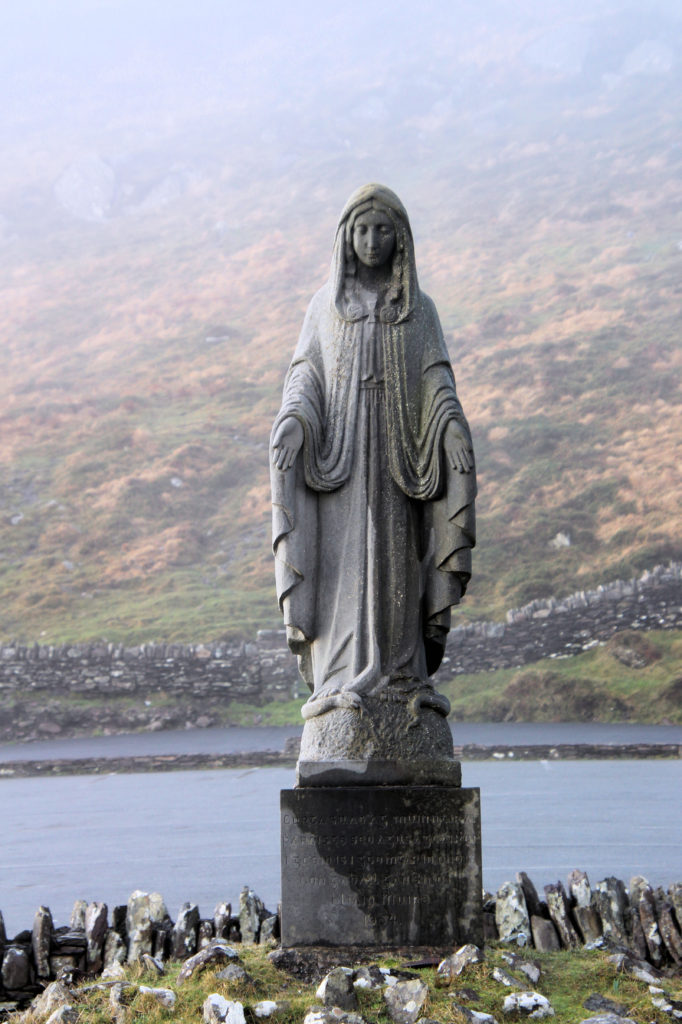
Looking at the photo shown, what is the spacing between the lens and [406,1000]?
5023 mm

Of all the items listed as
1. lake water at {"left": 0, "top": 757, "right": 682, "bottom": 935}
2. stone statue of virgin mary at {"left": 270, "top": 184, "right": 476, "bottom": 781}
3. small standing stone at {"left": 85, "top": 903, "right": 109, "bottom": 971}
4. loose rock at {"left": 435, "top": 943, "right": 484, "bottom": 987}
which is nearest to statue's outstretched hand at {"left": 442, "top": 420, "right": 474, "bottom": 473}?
stone statue of virgin mary at {"left": 270, "top": 184, "right": 476, "bottom": 781}

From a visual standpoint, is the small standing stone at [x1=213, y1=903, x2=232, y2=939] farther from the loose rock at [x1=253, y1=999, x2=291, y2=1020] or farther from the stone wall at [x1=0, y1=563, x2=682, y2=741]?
the stone wall at [x1=0, y1=563, x2=682, y2=741]

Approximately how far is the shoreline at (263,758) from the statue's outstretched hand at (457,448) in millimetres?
13486

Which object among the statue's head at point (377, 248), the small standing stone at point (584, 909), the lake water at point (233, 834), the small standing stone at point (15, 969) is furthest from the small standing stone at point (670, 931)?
the statue's head at point (377, 248)

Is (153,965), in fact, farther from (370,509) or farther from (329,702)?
(370,509)

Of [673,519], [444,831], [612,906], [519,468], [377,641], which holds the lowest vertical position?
[612,906]

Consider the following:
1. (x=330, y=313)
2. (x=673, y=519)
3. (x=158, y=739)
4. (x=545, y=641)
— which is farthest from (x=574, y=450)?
(x=330, y=313)

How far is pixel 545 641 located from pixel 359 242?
68.6 feet

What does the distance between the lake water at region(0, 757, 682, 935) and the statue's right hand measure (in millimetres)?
3760

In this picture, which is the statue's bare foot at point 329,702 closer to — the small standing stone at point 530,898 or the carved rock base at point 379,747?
the carved rock base at point 379,747

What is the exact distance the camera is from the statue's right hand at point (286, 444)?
6.35 meters

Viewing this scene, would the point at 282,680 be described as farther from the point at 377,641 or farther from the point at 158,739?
the point at 377,641

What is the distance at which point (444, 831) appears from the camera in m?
5.86

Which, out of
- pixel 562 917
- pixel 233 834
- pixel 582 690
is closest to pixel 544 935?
pixel 562 917
